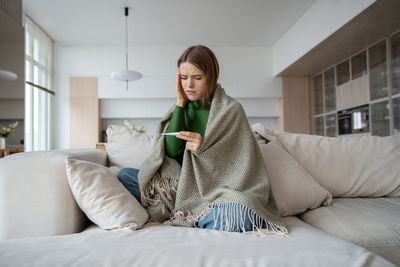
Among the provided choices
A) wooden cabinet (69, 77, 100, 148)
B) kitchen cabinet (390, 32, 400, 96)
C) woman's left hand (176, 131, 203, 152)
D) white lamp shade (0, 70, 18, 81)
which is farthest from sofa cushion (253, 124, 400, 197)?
wooden cabinet (69, 77, 100, 148)

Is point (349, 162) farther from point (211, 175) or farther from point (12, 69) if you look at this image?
point (12, 69)

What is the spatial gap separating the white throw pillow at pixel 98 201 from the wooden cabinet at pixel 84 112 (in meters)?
5.48

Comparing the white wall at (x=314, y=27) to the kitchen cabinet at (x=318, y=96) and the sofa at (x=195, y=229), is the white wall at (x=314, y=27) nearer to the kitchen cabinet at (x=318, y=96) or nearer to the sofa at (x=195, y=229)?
the kitchen cabinet at (x=318, y=96)

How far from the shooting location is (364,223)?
3.93 ft

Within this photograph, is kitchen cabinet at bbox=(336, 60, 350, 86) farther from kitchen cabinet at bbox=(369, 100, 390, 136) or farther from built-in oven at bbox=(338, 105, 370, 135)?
kitchen cabinet at bbox=(369, 100, 390, 136)

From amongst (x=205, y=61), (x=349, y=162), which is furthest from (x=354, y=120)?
(x=205, y=61)

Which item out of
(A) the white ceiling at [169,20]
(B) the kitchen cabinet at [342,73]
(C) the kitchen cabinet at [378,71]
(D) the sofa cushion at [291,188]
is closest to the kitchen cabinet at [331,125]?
(B) the kitchen cabinet at [342,73]

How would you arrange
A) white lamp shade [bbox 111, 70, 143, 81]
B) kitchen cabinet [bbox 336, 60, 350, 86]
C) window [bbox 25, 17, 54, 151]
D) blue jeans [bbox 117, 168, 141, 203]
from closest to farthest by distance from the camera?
blue jeans [bbox 117, 168, 141, 203]
white lamp shade [bbox 111, 70, 143, 81]
window [bbox 25, 17, 54, 151]
kitchen cabinet [bbox 336, 60, 350, 86]

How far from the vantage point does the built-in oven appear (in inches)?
189

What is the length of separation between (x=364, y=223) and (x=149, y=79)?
18.8ft

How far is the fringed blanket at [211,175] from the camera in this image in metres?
1.22

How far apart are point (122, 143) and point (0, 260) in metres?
0.95

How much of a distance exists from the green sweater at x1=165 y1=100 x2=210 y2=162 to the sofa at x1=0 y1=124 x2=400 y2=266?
0.31 m

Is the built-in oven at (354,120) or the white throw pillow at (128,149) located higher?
the built-in oven at (354,120)
